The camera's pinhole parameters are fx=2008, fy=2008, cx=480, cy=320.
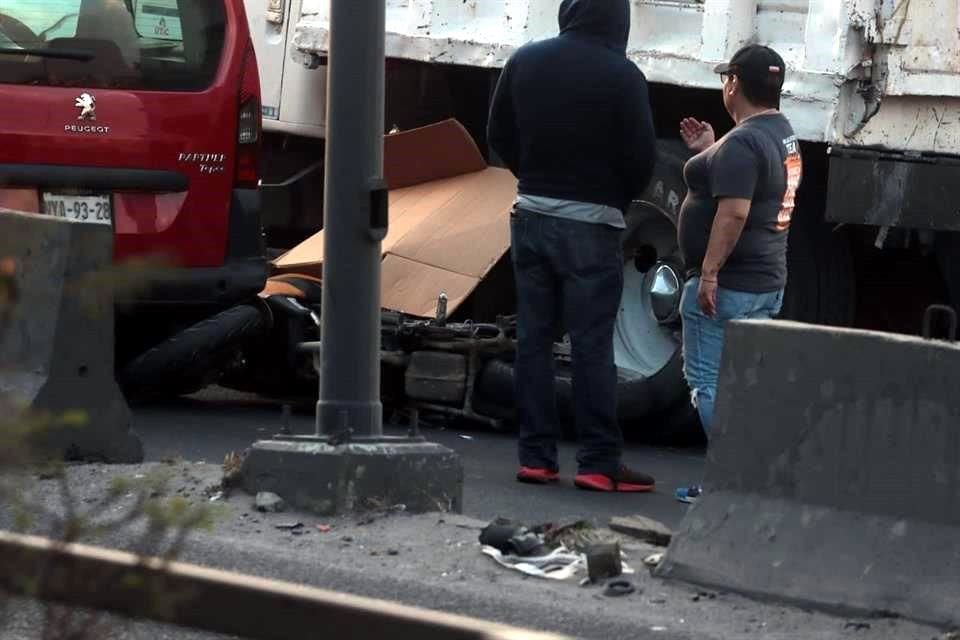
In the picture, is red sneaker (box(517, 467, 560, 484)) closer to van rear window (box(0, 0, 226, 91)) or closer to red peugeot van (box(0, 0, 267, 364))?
red peugeot van (box(0, 0, 267, 364))

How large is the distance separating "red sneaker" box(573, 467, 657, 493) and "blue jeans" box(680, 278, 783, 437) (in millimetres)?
358

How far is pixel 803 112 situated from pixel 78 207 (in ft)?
9.38

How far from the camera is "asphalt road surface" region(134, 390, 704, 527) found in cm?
656

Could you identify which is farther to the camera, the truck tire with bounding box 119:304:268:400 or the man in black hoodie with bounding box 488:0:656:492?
the truck tire with bounding box 119:304:268:400

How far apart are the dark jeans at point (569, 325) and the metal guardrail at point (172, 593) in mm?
4695

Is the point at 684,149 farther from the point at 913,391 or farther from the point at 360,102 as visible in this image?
the point at 913,391

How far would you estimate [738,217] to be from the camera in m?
6.54

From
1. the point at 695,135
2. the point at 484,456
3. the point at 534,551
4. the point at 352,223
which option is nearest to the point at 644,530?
the point at 534,551

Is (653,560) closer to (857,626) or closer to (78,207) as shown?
(857,626)

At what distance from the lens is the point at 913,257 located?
8430 mm

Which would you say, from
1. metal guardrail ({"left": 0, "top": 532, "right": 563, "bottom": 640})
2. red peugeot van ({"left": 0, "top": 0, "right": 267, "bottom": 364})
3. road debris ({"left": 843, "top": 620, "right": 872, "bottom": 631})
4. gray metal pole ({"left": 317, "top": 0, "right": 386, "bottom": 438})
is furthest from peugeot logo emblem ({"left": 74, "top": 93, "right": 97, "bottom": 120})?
metal guardrail ({"left": 0, "top": 532, "right": 563, "bottom": 640})

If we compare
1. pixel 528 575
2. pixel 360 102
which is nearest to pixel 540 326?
pixel 360 102

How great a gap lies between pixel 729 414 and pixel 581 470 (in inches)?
77.6

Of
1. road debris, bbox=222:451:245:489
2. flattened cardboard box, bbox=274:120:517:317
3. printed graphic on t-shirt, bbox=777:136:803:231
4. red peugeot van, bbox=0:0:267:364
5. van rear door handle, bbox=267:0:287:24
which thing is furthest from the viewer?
van rear door handle, bbox=267:0:287:24
